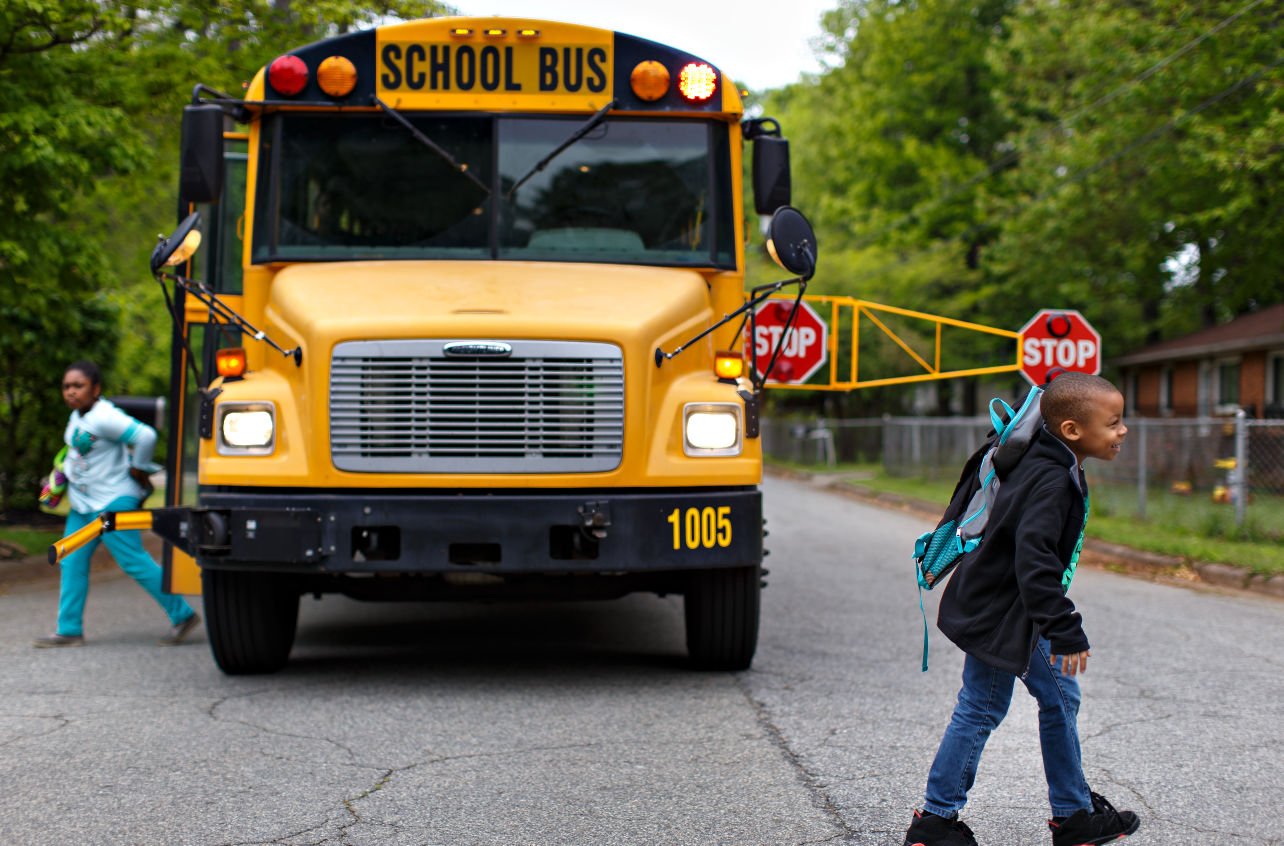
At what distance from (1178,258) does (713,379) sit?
92.3 ft

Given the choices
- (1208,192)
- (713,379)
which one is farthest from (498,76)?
(1208,192)

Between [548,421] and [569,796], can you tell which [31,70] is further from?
[569,796]

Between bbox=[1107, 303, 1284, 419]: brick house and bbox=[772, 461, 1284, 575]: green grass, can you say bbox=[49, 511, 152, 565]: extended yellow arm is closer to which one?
bbox=[772, 461, 1284, 575]: green grass

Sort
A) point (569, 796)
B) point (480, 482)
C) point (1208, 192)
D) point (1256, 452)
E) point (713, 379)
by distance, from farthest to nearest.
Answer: point (1208, 192) < point (1256, 452) < point (713, 379) < point (480, 482) < point (569, 796)

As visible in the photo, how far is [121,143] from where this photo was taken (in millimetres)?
11156

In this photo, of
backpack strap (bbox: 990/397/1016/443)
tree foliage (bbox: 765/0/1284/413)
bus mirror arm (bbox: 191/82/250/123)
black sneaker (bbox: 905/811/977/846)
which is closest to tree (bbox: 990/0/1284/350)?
tree foliage (bbox: 765/0/1284/413)

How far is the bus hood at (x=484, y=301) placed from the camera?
6.35 metres

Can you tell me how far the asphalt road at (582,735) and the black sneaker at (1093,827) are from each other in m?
0.31

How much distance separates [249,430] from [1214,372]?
30350 millimetres

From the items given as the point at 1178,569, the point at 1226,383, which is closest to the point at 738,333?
the point at 1178,569

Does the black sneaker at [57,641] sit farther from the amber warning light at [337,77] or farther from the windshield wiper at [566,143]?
the windshield wiper at [566,143]

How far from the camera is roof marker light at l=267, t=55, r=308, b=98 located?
7.14m

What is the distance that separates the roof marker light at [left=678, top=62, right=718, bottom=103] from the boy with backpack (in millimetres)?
3706

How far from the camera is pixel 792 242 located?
6703mm
